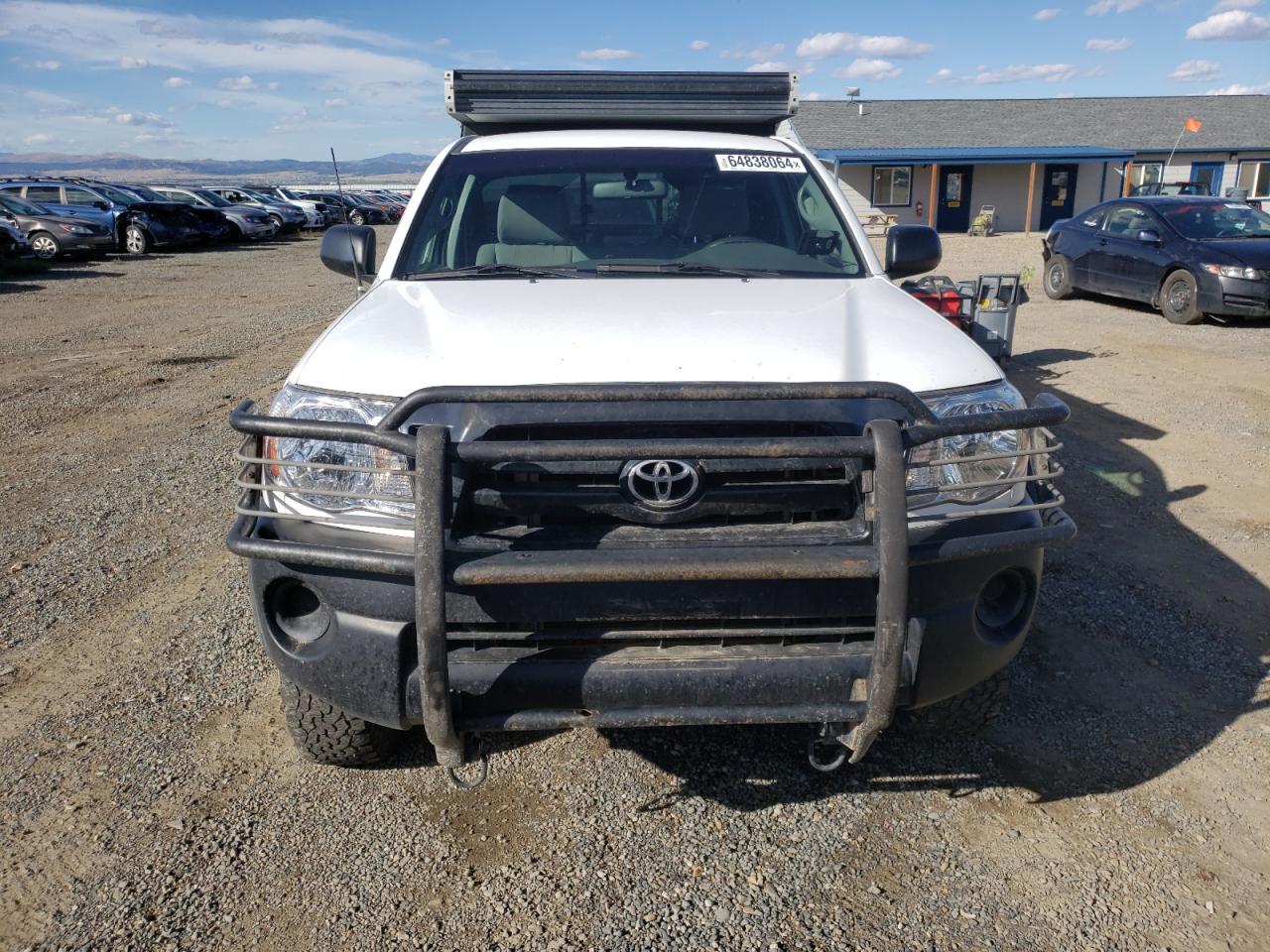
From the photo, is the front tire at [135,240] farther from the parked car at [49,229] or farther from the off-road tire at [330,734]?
the off-road tire at [330,734]

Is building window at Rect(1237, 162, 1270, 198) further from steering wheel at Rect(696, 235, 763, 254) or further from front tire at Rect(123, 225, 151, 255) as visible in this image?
steering wheel at Rect(696, 235, 763, 254)

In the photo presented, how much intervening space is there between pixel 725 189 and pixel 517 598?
2450 mm

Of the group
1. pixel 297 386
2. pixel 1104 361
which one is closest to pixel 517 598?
pixel 297 386

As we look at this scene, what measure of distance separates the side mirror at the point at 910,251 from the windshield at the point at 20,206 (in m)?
23.4

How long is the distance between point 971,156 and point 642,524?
3673 cm

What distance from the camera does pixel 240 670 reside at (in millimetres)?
3875

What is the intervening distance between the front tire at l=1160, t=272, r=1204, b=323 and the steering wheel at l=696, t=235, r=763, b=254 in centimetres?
1015

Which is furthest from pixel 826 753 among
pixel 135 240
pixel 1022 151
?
pixel 1022 151

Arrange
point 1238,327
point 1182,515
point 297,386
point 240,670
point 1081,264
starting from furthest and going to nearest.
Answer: point 1081,264 → point 1238,327 → point 1182,515 → point 240,670 → point 297,386

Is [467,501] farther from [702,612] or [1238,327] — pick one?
[1238,327]

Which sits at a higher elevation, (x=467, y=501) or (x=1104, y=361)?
(x=467, y=501)

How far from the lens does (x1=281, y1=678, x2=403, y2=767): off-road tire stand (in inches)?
120

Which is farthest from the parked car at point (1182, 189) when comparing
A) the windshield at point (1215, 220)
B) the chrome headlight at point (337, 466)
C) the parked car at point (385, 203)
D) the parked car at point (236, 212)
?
the chrome headlight at point (337, 466)

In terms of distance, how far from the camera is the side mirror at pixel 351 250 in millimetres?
4113
